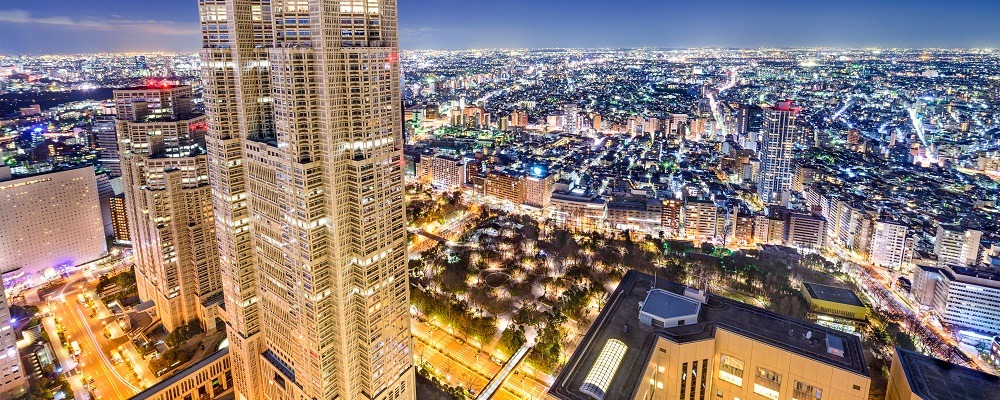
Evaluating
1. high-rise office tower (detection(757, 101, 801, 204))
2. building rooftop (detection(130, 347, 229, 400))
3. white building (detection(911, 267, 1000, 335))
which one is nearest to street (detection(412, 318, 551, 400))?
building rooftop (detection(130, 347, 229, 400))

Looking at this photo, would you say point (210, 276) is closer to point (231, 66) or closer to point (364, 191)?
point (231, 66)

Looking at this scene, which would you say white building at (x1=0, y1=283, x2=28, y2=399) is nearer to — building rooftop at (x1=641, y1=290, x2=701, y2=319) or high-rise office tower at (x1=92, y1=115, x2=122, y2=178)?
building rooftop at (x1=641, y1=290, x2=701, y2=319)

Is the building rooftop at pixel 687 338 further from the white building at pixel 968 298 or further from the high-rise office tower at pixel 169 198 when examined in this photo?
the high-rise office tower at pixel 169 198

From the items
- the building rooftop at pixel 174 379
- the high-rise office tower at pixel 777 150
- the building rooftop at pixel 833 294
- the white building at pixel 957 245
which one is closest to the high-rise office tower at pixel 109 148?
the building rooftop at pixel 174 379

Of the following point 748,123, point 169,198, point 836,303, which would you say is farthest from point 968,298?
point 748,123

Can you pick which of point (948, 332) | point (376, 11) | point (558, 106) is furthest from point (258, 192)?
point (558, 106)

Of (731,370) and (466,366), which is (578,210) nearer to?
(466,366)

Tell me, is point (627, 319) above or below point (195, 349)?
above
